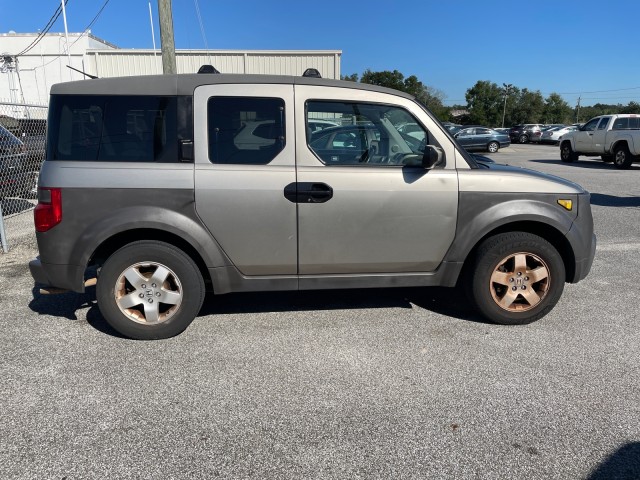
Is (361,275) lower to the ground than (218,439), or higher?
higher

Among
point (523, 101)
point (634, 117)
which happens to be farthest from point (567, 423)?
point (523, 101)

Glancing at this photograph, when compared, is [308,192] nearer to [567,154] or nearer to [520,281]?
[520,281]

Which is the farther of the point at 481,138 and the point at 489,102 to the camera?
the point at 489,102

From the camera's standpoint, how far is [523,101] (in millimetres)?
69562

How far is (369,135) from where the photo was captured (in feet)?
12.3

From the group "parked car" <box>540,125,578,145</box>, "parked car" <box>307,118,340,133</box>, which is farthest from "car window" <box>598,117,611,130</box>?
"parked car" <box>540,125,578,145</box>

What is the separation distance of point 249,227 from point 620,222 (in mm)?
7035

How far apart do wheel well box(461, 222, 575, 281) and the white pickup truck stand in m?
15.5

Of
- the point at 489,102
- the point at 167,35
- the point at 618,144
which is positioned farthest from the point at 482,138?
the point at 489,102

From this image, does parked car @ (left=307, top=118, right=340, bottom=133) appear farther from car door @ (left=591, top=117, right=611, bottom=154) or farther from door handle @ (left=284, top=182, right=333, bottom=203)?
car door @ (left=591, top=117, right=611, bottom=154)

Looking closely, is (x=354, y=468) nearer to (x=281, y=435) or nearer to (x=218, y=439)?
(x=281, y=435)

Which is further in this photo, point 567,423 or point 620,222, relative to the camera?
point 620,222

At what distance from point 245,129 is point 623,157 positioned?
17.6 metres

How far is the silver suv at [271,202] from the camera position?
341cm
